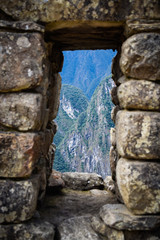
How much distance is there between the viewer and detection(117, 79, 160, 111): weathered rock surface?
216 cm

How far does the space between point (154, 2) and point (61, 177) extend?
3170 mm

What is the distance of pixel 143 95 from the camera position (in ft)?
7.09

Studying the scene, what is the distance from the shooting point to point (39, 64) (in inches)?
87.7

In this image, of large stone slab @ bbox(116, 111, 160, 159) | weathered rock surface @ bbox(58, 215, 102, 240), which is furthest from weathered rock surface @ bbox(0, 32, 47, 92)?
weathered rock surface @ bbox(58, 215, 102, 240)

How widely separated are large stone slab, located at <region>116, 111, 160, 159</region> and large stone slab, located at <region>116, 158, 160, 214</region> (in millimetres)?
102

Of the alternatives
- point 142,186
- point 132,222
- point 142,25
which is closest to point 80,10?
point 142,25

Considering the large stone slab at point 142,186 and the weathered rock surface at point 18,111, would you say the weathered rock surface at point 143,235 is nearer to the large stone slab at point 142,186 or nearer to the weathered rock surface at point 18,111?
the large stone slab at point 142,186

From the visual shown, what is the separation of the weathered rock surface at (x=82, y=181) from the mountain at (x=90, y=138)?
36747 mm

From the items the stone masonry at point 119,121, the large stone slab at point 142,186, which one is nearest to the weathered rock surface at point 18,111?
the stone masonry at point 119,121

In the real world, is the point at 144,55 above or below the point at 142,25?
below

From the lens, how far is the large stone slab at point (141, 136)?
2.12 meters

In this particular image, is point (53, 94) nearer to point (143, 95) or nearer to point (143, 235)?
point (143, 95)

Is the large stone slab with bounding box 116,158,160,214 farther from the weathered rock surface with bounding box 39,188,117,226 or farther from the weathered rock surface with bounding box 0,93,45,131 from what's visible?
the weathered rock surface with bounding box 0,93,45,131

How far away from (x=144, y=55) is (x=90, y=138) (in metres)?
46.4
